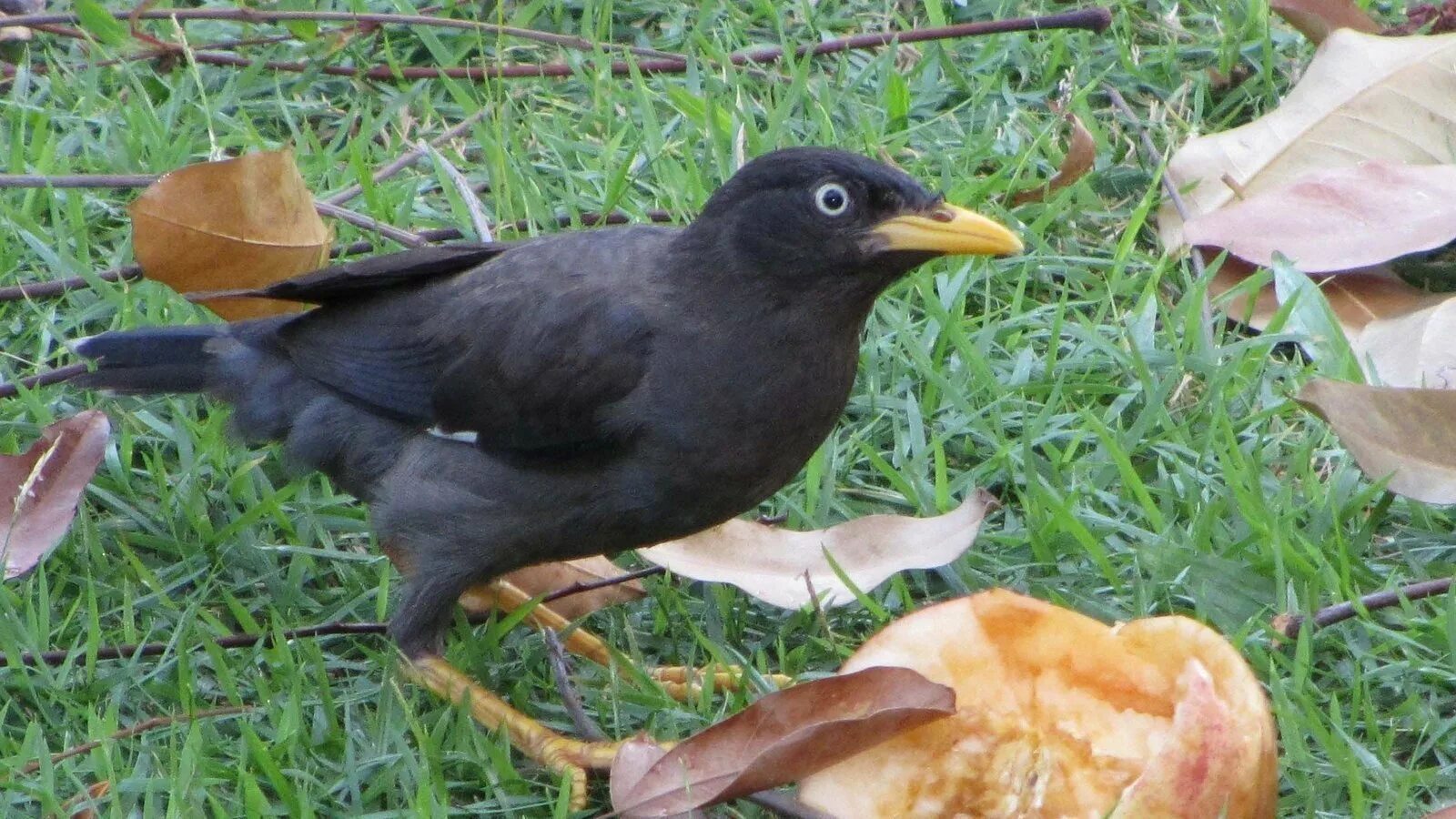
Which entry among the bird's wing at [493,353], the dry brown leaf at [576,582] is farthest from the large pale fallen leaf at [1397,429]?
the dry brown leaf at [576,582]

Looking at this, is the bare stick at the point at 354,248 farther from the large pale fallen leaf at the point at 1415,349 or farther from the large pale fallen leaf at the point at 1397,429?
the large pale fallen leaf at the point at 1397,429

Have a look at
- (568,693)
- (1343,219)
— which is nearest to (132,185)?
(568,693)

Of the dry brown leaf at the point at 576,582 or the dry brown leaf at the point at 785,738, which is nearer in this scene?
the dry brown leaf at the point at 785,738

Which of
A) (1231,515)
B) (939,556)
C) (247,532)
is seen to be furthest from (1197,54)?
(247,532)

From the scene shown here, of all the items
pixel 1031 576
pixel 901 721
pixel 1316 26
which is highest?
pixel 1316 26

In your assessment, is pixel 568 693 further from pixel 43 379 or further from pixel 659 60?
pixel 659 60

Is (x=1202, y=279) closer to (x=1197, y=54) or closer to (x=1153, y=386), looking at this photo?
(x=1153, y=386)
